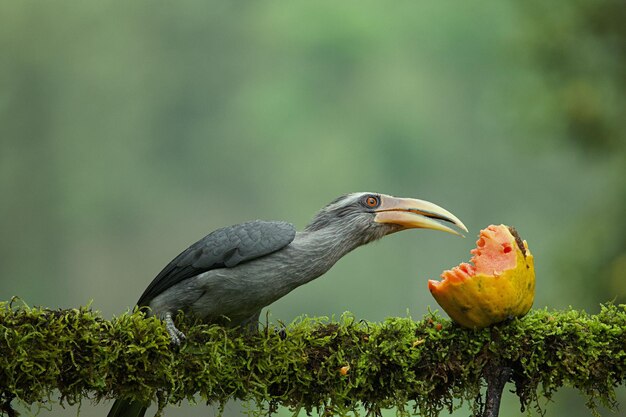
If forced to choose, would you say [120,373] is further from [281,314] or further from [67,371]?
[281,314]

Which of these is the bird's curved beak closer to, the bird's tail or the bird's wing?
the bird's wing

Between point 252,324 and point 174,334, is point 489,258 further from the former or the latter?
point 174,334

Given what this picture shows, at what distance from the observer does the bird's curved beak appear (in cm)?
297

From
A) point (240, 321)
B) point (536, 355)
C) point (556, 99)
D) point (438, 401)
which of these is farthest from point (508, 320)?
point (556, 99)

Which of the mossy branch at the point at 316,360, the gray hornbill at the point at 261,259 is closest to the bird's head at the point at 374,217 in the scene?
the gray hornbill at the point at 261,259

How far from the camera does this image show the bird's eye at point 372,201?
3.02 m

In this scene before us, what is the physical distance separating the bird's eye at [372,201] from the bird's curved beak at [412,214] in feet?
0.09

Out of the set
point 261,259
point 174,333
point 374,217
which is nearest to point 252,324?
point 261,259

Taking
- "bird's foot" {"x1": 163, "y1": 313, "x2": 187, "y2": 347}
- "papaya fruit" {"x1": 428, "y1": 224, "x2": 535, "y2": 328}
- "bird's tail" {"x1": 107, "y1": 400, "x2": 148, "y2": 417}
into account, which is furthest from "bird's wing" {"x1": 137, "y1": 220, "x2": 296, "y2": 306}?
"papaya fruit" {"x1": 428, "y1": 224, "x2": 535, "y2": 328}

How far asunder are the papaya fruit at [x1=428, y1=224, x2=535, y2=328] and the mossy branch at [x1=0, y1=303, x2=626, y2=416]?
0.21 ft

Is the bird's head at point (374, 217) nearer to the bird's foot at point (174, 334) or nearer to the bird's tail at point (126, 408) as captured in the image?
the bird's foot at point (174, 334)

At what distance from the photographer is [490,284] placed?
2625 millimetres

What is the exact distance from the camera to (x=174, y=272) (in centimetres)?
294

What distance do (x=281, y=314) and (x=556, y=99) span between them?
3615 millimetres
